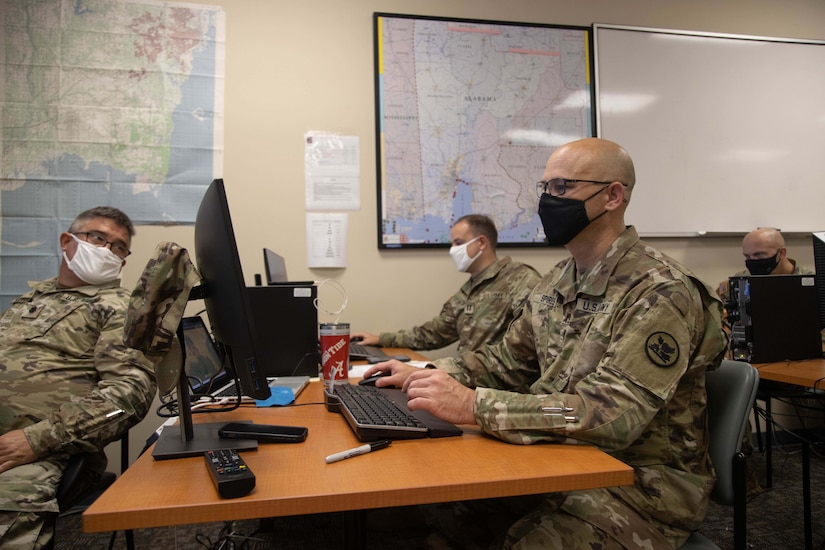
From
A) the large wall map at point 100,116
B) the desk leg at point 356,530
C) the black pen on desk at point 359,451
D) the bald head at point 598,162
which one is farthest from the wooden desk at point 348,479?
the large wall map at point 100,116

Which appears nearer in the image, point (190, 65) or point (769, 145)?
point (190, 65)

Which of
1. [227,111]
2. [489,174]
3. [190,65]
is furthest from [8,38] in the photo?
[489,174]

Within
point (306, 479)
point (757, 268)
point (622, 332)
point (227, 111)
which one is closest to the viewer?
point (306, 479)

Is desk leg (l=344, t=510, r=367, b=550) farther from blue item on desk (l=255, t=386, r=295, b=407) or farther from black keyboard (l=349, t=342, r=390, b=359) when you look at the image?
black keyboard (l=349, t=342, r=390, b=359)

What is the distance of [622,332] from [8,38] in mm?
3076

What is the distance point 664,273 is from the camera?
3.68ft

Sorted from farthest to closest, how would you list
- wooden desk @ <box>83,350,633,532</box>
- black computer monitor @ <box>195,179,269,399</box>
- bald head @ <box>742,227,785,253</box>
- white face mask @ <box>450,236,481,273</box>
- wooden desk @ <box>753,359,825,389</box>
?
bald head @ <box>742,227,785,253</box> → white face mask @ <box>450,236,481,273</box> → wooden desk @ <box>753,359,825,389</box> → black computer monitor @ <box>195,179,269,399</box> → wooden desk @ <box>83,350,633,532</box>

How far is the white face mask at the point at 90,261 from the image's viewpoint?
1770mm

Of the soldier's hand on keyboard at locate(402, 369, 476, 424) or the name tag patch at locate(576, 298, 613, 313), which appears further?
the name tag patch at locate(576, 298, 613, 313)

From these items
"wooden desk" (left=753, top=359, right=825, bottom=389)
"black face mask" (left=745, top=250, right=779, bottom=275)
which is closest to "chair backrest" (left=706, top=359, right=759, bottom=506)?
"wooden desk" (left=753, top=359, right=825, bottom=389)

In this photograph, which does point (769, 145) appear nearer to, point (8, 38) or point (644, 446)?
point (644, 446)

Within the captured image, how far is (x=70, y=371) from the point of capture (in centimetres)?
165

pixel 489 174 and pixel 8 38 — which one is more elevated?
pixel 8 38

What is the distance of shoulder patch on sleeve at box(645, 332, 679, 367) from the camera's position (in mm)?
1000
